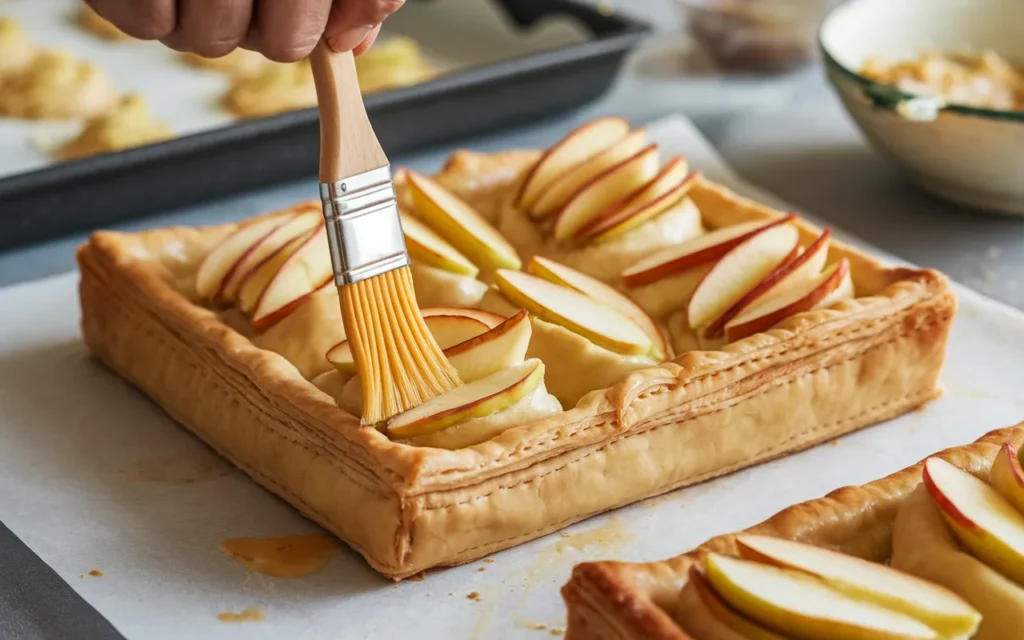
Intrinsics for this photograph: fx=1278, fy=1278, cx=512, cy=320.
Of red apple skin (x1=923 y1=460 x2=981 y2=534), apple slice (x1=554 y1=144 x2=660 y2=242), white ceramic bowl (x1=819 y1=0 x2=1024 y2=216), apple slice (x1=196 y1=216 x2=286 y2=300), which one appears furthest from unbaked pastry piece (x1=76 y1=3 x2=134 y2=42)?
red apple skin (x1=923 y1=460 x2=981 y2=534)

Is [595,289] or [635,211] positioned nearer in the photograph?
[595,289]

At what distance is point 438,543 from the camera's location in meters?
1.89

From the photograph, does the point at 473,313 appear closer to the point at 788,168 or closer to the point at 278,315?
the point at 278,315

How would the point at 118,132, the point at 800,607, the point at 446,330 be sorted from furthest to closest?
the point at 118,132 < the point at 446,330 < the point at 800,607

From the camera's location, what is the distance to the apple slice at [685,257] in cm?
238

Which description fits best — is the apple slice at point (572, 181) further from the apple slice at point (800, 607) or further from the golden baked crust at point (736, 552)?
the apple slice at point (800, 607)

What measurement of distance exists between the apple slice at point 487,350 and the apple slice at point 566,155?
0.76m

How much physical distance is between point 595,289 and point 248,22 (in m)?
0.85

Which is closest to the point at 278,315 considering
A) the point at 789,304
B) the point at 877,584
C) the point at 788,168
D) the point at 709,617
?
the point at 789,304

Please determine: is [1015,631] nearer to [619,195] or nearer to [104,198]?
[619,195]

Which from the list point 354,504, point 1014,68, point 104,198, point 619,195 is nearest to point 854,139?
point 1014,68

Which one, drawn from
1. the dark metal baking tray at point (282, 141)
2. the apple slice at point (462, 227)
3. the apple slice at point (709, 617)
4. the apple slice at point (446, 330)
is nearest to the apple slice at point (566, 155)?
the apple slice at point (462, 227)

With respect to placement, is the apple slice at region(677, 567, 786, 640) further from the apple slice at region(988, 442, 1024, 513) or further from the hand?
the hand

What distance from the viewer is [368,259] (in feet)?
6.09
